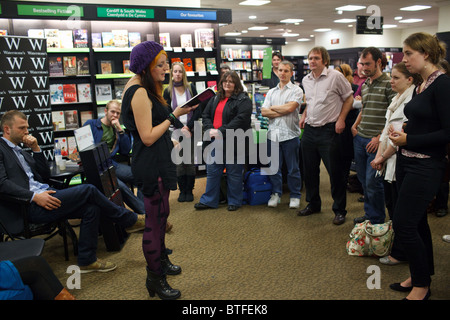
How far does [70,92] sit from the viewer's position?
5.44 metres

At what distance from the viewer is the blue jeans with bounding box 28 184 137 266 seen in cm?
285

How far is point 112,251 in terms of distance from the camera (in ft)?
11.0

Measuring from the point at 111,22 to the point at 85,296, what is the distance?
4.35m

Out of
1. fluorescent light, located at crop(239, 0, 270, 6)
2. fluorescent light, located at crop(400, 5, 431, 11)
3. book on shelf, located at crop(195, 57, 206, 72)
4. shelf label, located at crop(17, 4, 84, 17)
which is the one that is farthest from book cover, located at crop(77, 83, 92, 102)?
fluorescent light, located at crop(400, 5, 431, 11)

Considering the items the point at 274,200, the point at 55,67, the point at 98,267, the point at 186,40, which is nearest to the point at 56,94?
the point at 55,67

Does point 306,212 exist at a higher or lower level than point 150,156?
lower

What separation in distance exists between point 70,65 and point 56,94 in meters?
0.47

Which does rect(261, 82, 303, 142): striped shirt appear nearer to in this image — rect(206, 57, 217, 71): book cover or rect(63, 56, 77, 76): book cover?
rect(206, 57, 217, 71): book cover

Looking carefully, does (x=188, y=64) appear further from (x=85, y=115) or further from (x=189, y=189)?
(x=189, y=189)

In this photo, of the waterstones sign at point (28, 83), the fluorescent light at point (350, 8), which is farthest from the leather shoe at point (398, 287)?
the fluorescent light at point (350, 8)

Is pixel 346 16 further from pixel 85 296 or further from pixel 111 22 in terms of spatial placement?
pixel 85 296

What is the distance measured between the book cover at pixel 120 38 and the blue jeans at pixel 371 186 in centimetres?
382
